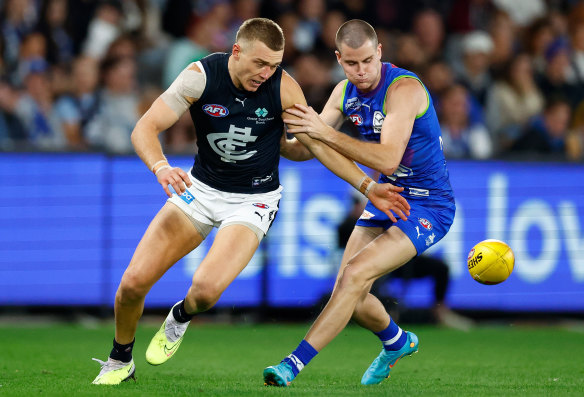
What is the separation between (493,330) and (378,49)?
5884 millimetres

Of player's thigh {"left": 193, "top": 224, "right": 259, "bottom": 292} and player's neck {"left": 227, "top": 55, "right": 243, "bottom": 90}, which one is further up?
player's neck {"left": 227, "top": 55, "right": 243, "bottom": 90}

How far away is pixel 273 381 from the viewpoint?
23.5ft

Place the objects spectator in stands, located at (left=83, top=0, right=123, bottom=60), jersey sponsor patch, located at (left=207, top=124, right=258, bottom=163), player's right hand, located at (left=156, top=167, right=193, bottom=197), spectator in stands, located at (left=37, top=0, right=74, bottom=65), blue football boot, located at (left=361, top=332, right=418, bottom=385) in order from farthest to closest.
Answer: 1. spectator in stands, located at (left=83, top=0, right=123, bottom=60)
2. spectator in stands, located at (left=37, top=0, right=74, bottom=65)
3. blue football boot, located at (left=361, top=332, right=418, bottom=385)
4. jersey sponsor patch, located at (left=207, top=124, right=258, bottom=163)
5. player's right hand, located at (left=156, top=167, right=193, bottom=197)

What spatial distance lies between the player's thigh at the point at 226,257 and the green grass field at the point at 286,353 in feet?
2.69

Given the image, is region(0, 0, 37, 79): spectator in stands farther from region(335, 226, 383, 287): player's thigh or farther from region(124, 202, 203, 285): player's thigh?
region(335, 226, 383, 287): player's thigh

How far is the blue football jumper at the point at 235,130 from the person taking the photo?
7.58 meters

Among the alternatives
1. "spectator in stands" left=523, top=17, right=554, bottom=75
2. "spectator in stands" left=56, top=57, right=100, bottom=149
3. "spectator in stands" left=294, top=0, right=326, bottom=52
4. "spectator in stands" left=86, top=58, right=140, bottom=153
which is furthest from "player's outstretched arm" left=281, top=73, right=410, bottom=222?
"spectator in stands" left=523, top=17, right=554, bottom=75

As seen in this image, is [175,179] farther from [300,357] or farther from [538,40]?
[538,40]

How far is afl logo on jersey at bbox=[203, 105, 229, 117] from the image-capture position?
756cm

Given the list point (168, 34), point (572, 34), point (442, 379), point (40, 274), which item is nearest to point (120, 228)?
point (40, 274)

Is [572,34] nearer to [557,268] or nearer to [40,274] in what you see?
[557,268]

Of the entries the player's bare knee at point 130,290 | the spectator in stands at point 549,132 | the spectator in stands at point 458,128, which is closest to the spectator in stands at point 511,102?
the spectator in stands at point 549,132

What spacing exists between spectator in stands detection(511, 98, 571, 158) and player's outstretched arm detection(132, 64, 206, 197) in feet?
23.7

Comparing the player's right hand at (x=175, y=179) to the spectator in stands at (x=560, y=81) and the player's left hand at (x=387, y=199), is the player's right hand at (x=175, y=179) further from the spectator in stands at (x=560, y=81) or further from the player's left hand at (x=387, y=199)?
the spectator in stands at (x=560, y=81)
